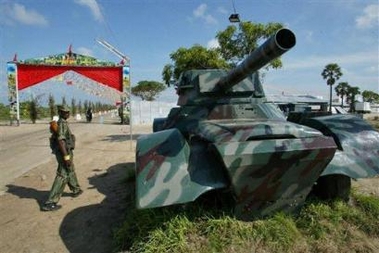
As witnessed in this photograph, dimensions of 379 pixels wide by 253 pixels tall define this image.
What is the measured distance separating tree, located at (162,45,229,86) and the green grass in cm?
876

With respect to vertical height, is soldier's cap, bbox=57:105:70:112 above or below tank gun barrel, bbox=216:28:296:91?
below

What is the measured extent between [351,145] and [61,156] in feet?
14.3

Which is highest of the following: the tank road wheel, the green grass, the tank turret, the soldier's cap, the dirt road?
the tank turret

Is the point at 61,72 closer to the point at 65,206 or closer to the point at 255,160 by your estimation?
the point at 65,206

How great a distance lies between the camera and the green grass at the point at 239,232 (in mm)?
4371

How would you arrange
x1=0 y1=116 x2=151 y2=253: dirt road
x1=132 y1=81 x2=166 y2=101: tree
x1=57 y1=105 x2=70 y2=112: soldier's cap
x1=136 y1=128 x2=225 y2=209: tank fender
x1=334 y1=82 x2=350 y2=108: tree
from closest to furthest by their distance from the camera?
x1=136 y1=128 x2=225 y2=209: tank fender
x1=0 y1=116 x2=151 y2=253: dirt road
x1=57 y1=105 x2=70 y2=112: soldier's cap
x1=132 y1=81 x2=166 y2=101: tree
x1=334 y1=82 x2=350 y2=108: tree

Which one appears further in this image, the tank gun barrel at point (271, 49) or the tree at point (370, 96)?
the tree at point (370, 96)

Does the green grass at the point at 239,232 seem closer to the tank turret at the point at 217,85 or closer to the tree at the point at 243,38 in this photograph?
the tank turret at the point at 217,85

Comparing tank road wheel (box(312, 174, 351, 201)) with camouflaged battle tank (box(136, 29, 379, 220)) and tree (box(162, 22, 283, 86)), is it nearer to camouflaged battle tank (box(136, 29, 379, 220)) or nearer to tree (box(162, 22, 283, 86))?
camouflaged battle tank (box(136, 29, 379, 220))

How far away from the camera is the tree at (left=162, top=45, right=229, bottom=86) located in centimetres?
1333

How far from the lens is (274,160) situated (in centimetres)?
415

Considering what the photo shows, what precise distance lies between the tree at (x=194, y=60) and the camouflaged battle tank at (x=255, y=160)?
8017 millimetres

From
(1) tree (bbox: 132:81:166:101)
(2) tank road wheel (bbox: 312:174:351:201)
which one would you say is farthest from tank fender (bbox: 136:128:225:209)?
(1) tree (bbox: 132:81:166:101)

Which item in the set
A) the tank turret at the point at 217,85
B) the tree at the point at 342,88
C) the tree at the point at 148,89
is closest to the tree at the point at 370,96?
the tree at the point at 342,88
